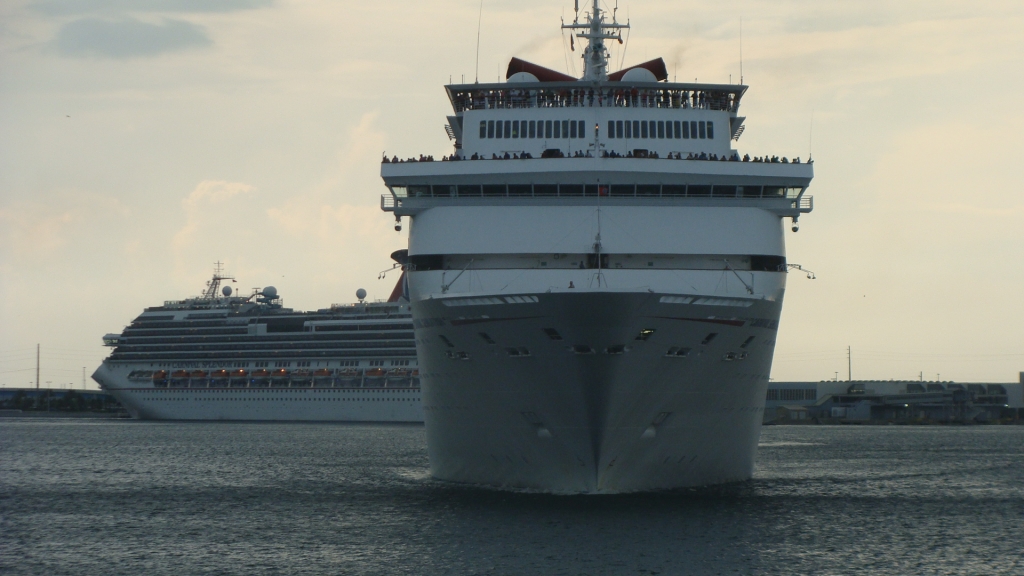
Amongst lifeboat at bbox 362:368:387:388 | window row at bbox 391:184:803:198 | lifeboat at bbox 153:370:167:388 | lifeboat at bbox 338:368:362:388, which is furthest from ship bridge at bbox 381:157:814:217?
lifeboat at bbox 153:370:167:388

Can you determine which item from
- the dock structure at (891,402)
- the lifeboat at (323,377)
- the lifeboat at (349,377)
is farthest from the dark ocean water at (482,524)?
the dock structure at (891,402)

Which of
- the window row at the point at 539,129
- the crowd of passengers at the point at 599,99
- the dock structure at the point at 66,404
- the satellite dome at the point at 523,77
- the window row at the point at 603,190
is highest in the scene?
the satellite dome at the point at 523,77

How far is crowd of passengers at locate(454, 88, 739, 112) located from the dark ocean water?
11.5 metres

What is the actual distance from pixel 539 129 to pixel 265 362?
250ft

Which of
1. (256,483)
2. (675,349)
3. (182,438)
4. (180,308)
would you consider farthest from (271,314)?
(675,349)

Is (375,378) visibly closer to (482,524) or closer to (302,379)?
(302,379)

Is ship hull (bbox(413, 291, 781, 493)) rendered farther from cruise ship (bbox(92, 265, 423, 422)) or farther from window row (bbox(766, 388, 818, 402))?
window row (bbox(766, 388, 818, 402))

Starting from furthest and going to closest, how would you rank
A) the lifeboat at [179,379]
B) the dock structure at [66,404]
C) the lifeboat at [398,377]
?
the dock structure at [66,404] → the lifeboat at [179,379] → the lifeboat at [398,377]

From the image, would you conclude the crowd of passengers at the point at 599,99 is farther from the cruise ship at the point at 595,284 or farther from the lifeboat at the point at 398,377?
the lifeboat at the point at 398,377

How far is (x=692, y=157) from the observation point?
109 feet

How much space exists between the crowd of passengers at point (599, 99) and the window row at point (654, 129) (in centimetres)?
74

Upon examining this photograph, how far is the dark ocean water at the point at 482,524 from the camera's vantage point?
2412 centimetres

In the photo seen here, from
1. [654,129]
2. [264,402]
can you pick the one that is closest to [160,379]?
[264,402]

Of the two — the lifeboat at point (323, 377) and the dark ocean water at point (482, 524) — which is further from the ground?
the lifeboat at point (323, 377)
